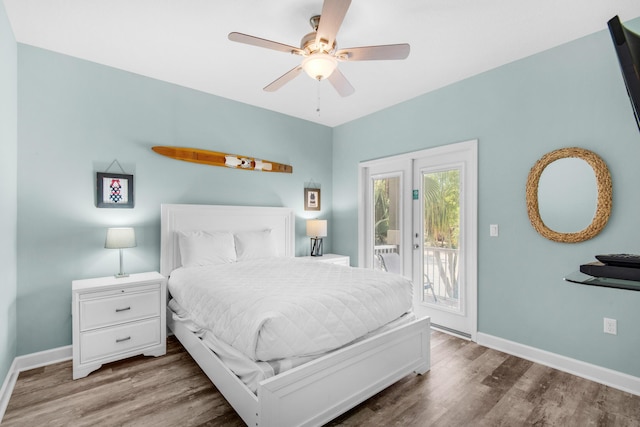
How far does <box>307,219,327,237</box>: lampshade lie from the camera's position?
4.26 meters

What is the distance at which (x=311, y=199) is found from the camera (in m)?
4.58

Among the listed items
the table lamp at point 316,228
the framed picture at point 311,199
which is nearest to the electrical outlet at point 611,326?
the table lamp at point 316,228

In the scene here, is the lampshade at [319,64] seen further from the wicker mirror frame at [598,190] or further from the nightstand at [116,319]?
the nightstand at [116,319]

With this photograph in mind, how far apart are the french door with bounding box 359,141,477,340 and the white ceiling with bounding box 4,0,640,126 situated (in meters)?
0.93

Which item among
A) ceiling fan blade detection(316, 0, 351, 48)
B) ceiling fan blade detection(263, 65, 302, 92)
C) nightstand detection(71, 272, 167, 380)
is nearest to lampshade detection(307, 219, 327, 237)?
nightstand detection(71, 272, 167, 380)

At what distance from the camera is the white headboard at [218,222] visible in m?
3.23

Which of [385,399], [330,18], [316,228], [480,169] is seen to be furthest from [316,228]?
[330,18]

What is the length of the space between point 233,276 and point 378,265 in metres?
2.27

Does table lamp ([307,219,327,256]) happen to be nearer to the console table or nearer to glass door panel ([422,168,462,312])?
glass door panel ([422,168,462,312])

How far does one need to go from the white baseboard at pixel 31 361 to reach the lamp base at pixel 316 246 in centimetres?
281

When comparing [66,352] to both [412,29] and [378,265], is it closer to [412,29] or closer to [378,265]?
[378,265]

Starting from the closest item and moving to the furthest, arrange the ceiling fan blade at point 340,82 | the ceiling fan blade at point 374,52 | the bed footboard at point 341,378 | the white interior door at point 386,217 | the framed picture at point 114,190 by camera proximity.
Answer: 1. the bed footboard at point 341,378
2. the ceiling fan blade at point 374,52
3. the ceiling fan blade at point 340,82
4. the framed picture at point 114,190
5. the white interior door at point 386,217

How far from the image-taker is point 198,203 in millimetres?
3535

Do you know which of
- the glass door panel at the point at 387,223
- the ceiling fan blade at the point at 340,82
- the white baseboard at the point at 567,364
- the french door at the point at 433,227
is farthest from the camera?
the glass door panel at the point at 387,223
